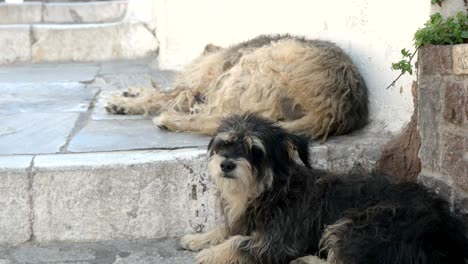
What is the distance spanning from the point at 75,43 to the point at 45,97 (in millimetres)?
3603

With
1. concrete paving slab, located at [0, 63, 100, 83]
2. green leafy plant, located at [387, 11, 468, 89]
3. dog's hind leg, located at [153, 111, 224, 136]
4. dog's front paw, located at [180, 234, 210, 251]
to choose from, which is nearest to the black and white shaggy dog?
dog's front paw, located at [180, 234, 210, 251]

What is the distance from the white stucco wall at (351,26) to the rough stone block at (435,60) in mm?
428

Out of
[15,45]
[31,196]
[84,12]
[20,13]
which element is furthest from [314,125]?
[84,12]

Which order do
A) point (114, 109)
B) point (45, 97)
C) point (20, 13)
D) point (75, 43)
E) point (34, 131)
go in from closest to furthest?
point (34, 131) < point (114, 109) < point (45, 97) < point (75, 43) < point (20, 13)

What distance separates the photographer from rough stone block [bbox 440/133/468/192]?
393 centimetres

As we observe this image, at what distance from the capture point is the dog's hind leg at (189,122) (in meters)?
5.38

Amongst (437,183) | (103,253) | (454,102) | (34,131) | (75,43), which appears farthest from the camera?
(75,43)

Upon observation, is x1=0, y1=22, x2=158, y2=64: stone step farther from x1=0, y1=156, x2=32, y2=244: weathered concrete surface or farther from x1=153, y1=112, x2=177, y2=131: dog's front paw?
x1=0, y1=156, x2=32, y2=244: weathered concrete surface

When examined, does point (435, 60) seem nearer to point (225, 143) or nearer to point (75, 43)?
point (225, 143)

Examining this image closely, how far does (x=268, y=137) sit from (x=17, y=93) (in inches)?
159

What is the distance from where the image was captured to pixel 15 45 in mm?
10305

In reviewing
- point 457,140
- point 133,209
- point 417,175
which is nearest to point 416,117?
point 417,175

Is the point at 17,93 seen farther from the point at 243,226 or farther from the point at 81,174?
the point at 243,226

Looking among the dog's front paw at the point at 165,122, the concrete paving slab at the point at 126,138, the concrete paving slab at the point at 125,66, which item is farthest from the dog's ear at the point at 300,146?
the concrete paving slab at the point at 125,66
